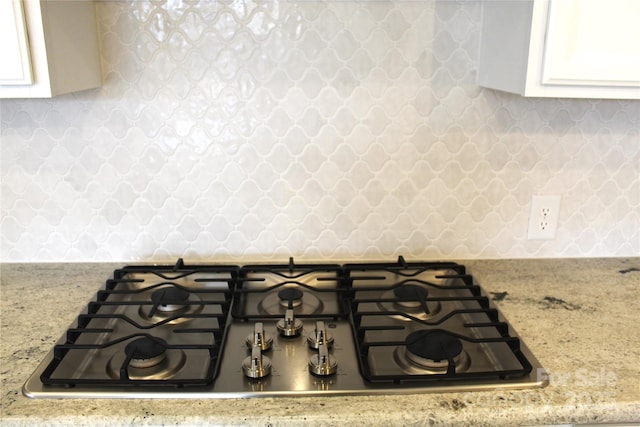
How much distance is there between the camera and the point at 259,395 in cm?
102

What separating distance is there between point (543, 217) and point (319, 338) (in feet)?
2.53

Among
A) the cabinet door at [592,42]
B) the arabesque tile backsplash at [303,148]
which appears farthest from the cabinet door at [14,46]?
the cabinet door at [592,42]

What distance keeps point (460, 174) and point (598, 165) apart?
375 millimetres

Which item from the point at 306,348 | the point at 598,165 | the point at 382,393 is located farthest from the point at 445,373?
the point at 598,165

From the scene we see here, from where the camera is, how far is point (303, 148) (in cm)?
148

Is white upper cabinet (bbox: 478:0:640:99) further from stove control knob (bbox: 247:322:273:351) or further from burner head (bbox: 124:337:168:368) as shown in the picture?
burner head (bbox: 124:337:168:368)

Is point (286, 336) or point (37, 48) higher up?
point (37, 48)

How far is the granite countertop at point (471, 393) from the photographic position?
38.2 inches

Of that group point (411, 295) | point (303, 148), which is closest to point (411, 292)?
point (411, 295)

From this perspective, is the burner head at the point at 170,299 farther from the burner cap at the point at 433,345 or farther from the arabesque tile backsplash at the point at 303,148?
the burner cap at the point at 433,345

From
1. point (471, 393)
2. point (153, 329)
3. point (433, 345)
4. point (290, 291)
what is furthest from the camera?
point (290, 291)

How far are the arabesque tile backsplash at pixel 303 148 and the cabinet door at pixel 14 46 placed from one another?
0.34 meters

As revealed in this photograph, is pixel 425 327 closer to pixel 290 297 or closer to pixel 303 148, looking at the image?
pixel 290 297

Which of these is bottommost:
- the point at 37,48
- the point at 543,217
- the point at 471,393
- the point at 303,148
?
the point at 471,393
